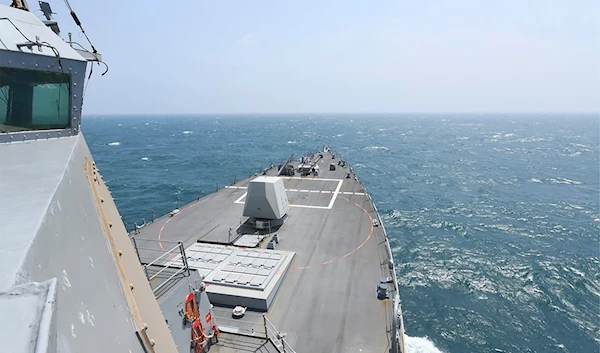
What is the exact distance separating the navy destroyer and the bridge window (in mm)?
20

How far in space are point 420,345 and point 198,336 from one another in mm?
15074

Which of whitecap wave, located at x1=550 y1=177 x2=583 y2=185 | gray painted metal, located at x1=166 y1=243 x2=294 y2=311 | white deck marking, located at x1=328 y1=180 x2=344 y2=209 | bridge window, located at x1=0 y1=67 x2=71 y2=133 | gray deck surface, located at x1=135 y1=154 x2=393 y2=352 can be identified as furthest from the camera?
whitecap wave, located at x1=550 y1=177 x2=583 y2=185

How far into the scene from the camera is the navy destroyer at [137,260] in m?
2.52

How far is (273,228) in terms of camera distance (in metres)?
24.8

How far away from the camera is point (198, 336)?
11.5 meters

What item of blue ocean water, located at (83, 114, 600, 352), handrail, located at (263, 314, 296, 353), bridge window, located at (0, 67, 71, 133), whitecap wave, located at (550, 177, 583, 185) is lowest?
blue ocean water, located at (83, 114, 600, 352)

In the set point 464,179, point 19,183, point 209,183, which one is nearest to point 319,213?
point 19,183

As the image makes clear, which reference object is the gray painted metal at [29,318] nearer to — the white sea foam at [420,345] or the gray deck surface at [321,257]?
the gray deck surface at [321,257]

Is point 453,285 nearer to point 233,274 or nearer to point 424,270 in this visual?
point 424,270

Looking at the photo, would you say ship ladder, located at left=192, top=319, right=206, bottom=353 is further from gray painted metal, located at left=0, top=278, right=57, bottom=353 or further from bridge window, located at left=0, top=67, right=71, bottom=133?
gray painted metal, located at left=0, top=278, right=57, bottom=353

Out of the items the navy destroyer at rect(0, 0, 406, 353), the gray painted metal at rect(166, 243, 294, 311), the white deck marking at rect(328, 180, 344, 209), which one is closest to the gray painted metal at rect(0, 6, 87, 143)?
the navy destroyer at rect(0, 0, 406, 353)

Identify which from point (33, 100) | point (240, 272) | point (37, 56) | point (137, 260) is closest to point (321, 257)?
point (240, 272)

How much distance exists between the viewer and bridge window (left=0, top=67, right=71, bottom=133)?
19.5 feet

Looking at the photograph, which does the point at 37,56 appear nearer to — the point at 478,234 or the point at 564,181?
the point at 478,234
